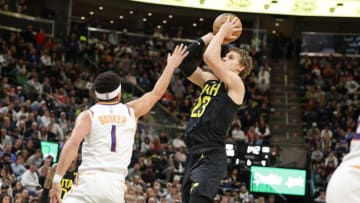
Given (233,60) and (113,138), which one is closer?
(113,138)

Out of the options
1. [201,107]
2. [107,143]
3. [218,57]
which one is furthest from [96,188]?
[218,57]

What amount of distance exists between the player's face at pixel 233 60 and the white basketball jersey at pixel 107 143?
4.63 ft

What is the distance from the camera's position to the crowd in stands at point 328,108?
69.2ft

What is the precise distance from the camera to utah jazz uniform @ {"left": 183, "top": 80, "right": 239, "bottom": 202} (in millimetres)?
6523

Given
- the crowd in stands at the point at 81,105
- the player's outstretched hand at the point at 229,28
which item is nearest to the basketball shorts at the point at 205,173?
the player's outstretched hand at the point at 229,28

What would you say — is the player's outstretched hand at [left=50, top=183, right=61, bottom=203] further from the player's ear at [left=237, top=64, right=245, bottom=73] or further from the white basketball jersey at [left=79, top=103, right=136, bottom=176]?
the player's ear at [left=237, top=64, right=245, bottom=73]

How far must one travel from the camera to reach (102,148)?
575 cm

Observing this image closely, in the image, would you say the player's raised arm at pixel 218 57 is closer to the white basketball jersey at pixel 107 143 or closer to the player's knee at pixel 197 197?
the player's knee at pixel 197 197

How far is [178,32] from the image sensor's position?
29.9m

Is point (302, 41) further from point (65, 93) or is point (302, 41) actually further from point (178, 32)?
point (65, 93)

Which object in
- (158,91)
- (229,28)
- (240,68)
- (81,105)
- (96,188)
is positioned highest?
(229,28)

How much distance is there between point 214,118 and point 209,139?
199mm

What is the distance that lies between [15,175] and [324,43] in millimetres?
15559

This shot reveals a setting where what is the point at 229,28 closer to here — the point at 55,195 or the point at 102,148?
the point at 102,148
